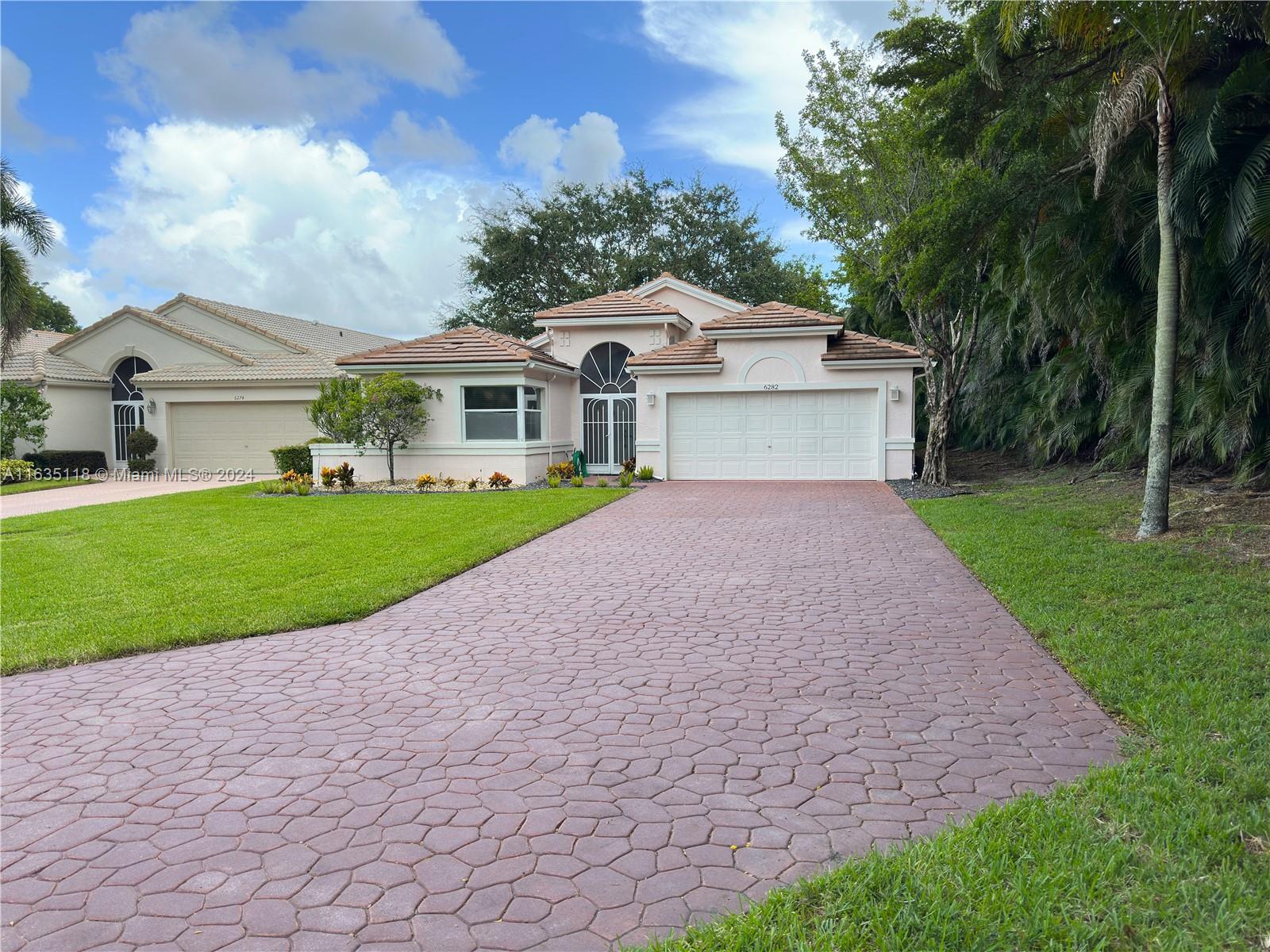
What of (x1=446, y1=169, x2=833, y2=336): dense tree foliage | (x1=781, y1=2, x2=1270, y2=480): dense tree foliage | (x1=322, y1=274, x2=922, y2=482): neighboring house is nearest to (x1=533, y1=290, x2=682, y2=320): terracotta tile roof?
(x1=322, y1=274, x2=922, y2=482): neighboring house

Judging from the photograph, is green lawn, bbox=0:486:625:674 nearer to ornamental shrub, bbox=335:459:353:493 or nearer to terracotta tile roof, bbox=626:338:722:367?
ornamental shrub, bbox=335:459:353:493

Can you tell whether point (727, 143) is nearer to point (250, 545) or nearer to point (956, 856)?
point (250, 545)

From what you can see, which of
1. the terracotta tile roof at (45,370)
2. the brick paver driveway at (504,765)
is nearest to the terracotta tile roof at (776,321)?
the brick paver driveway at (504,765)

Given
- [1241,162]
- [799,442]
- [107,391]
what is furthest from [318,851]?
[107,391]

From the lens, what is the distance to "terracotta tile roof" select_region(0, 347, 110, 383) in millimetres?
25750

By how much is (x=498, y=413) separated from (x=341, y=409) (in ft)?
12.6

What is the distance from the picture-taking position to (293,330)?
1264 inches

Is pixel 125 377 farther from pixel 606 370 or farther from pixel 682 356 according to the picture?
pixel 682 356

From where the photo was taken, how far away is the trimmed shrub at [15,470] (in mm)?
22891

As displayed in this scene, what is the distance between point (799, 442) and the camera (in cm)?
2041

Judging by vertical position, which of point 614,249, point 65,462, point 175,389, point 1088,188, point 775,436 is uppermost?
point 614,249

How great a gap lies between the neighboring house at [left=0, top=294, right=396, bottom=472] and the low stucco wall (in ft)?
18.0

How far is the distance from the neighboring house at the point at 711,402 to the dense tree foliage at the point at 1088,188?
8.76 feet

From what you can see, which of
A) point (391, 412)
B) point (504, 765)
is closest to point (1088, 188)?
point (504, 765)
